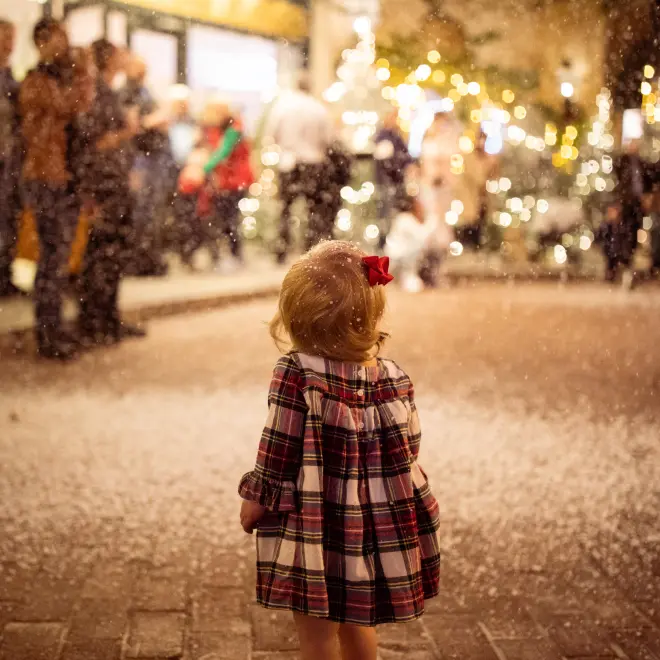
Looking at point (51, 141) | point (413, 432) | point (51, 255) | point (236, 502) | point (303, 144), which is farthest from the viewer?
point (303, 144)

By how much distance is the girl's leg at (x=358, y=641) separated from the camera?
2961mm

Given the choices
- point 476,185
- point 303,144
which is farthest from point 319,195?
point 476,185

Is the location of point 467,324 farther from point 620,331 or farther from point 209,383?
point 209,383

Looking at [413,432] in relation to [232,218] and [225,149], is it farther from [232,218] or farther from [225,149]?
[232,218]

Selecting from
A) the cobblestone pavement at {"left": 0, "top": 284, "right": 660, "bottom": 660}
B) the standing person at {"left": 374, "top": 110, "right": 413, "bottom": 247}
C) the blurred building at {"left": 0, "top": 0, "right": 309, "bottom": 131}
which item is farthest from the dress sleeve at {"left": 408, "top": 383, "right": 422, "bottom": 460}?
the blurred building at {"left": 0, "top": 0, "right": 309, "bottom": 131}

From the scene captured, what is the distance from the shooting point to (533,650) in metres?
3.56

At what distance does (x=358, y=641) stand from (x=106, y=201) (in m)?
6.12

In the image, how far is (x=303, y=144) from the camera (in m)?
11.8

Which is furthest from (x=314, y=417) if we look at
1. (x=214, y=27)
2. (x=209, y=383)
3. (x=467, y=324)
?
(x=214, y=27)

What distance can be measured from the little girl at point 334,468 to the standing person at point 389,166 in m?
10.7

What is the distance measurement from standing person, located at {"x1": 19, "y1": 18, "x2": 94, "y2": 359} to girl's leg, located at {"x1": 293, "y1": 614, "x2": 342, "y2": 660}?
5377 mm

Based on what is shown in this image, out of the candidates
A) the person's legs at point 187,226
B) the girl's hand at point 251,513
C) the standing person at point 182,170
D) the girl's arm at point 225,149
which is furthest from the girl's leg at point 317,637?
the person's legs at point 187,226

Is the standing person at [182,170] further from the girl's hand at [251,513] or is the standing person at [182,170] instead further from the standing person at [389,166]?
the girl's hand at [251,513]

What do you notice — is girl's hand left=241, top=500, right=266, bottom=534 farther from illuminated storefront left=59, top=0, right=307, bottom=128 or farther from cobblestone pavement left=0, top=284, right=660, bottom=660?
illuminated storefront left=59, top=0, right=307, bottom=128
